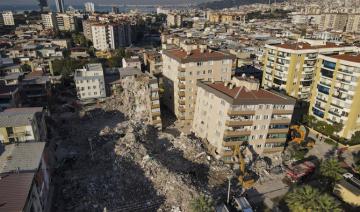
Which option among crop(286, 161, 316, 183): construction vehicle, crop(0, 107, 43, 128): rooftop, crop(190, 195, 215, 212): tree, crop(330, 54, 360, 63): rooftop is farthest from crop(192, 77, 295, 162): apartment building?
crop(0, 107, 43, 128): rooftop

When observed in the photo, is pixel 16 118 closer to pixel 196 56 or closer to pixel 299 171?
pixel 196 56

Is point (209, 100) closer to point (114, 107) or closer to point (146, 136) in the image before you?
point (146, 136)

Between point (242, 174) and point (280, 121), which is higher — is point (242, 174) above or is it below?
below

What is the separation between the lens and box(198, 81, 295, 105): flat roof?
1821 inches

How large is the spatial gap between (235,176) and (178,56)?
3144 centimetres

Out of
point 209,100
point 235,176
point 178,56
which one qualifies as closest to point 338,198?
point 235,176

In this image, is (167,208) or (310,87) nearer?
(167,208)

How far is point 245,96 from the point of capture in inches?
1879

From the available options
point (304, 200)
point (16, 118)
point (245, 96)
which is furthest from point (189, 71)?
point (304, 200)

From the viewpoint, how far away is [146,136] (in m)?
57.3

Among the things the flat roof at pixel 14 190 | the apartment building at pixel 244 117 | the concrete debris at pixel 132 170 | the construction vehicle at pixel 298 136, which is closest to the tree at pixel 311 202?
the concrete debris at pixel 132 170

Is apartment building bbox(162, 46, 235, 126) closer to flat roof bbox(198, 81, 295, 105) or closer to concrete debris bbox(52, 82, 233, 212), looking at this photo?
concrete debris bbox(52, 82, 233, 212)

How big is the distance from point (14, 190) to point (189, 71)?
137ft

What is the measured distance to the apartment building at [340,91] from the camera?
184 feet
